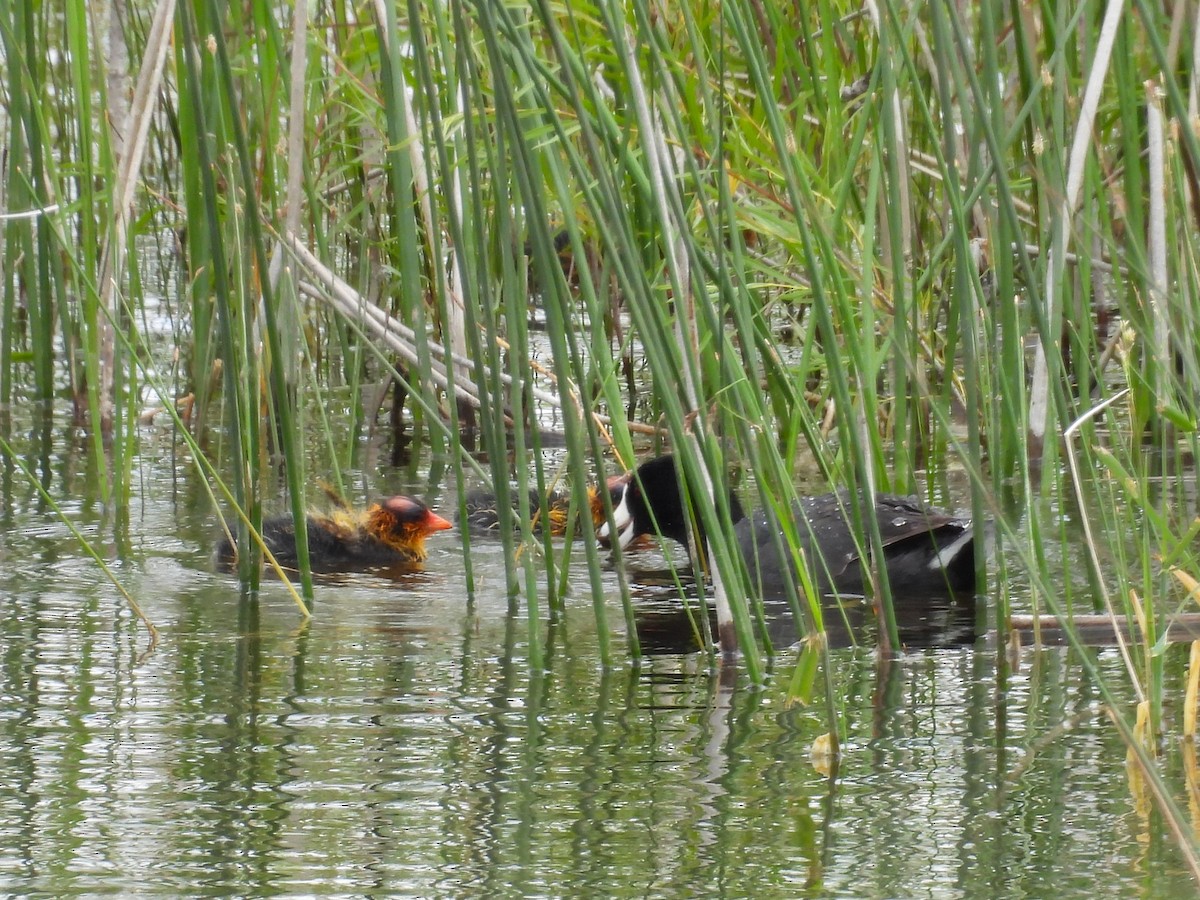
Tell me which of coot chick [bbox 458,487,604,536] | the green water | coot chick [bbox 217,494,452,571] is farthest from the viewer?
coot chick [bbox 458,487,604,536]

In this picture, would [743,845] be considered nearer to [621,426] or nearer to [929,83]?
[621,426]

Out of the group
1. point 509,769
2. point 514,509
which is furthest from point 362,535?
point 509,769

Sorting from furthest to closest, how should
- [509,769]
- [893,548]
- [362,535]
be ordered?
[362,535], [893,548], [509,769]

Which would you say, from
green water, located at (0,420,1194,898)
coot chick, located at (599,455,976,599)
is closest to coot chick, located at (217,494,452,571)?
coot chick, located at (599,455,976,599)

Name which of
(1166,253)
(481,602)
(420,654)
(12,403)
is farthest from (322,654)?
(12,403)

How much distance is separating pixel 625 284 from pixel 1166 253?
95 centimetres

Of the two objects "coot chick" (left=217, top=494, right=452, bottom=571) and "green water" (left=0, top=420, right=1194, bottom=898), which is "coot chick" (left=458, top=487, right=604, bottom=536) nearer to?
"coot chick" (left=217, top=494, right=452, bottom=571)

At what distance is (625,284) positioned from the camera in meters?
2.80

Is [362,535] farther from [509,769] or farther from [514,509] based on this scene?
[509,769]

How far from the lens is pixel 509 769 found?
2678 millimetres

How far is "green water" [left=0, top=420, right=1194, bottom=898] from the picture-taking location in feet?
7.31

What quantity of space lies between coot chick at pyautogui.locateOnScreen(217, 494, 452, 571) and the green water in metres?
0.86

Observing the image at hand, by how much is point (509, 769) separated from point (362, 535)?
229 centimetres

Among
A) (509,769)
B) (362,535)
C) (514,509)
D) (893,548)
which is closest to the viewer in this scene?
(509,769)
